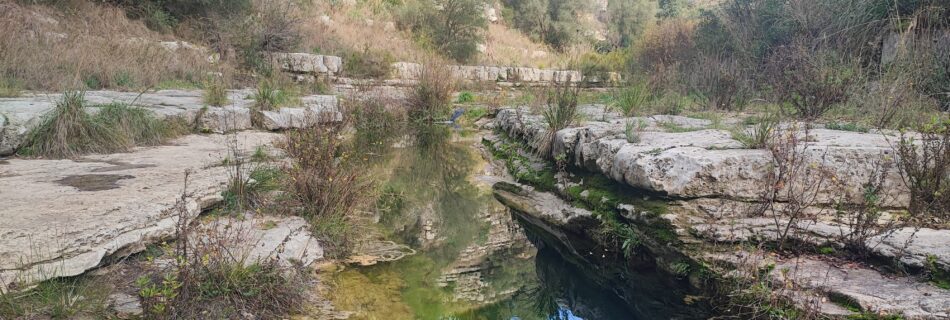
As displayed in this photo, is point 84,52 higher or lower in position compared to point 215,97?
higher

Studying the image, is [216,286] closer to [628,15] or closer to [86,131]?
[86,131]

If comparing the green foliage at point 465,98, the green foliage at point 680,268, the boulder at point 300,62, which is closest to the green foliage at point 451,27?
the green foliage at point 465,98

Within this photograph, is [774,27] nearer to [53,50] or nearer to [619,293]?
[619,293]

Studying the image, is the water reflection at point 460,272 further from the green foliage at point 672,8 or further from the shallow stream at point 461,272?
the green foliage at point 672,8

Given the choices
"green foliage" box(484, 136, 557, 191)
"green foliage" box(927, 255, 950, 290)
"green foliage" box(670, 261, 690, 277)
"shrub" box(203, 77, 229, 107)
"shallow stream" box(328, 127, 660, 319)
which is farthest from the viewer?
"shrub" box(203, 77, 229, 107)

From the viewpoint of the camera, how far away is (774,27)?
33.5 feet

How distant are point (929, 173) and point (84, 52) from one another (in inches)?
429

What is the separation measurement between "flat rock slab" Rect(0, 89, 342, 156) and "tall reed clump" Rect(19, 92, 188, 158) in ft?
0.47

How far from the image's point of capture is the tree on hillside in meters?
36.3

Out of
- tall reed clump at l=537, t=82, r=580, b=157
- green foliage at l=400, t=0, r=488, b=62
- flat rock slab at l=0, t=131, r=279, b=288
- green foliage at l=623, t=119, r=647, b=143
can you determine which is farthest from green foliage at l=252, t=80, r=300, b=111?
green foliage at l=400, t=0, r=488, b=62

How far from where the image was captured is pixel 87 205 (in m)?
3.19

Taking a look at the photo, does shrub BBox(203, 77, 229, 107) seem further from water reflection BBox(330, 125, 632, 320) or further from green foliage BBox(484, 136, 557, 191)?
green foliage BBox(484, 136, 557, 191)

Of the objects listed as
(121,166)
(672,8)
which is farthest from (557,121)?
(672,8)

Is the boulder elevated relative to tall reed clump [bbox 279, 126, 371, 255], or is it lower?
elevated
